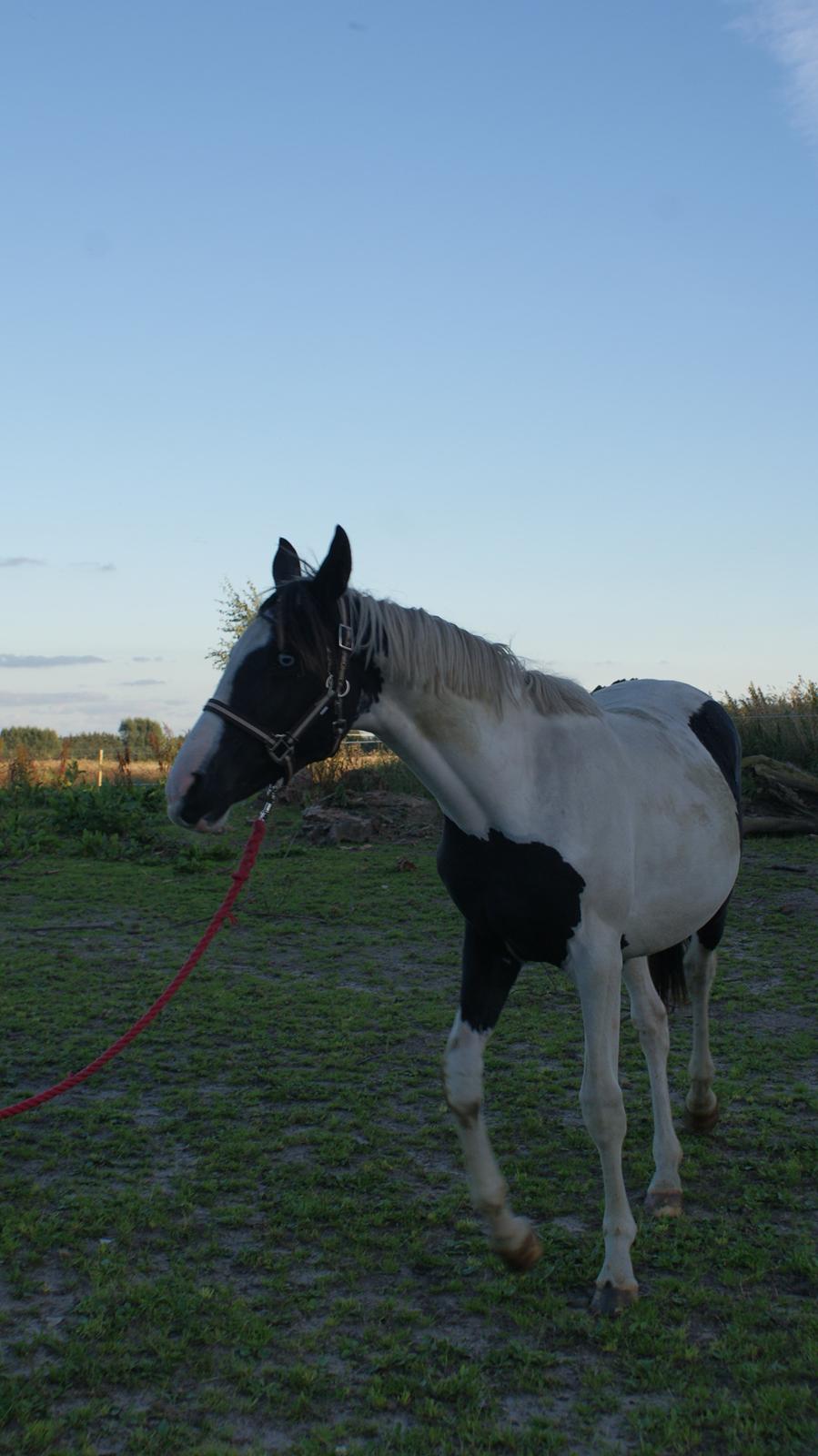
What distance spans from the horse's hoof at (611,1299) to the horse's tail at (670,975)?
5.31ft

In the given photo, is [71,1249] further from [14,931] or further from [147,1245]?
[14,931]

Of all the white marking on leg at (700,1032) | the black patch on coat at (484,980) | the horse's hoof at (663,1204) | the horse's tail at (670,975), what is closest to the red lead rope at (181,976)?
the black patch on coat at (484,980)

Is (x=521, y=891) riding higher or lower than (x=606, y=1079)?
higher

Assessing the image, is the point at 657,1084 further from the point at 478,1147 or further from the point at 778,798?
the point at 778,798

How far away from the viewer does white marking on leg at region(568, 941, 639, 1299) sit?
118 inches

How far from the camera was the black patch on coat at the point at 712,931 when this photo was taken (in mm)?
4387

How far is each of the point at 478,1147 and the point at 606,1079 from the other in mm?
434

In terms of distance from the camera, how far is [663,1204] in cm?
352

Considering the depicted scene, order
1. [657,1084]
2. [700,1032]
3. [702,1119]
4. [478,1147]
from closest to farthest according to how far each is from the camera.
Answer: [478,1147]
[657,1084]
[702,1119]
[700,1032]

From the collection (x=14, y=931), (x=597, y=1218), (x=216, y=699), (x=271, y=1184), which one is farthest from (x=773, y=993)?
(x=14, y=931)

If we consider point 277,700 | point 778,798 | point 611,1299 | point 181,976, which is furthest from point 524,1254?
point 778,798

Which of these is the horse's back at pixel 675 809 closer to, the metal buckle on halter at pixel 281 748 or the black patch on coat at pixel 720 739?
the black patch on coat at pixel 720 739

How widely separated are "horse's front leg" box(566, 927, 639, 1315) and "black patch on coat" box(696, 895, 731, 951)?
142cm

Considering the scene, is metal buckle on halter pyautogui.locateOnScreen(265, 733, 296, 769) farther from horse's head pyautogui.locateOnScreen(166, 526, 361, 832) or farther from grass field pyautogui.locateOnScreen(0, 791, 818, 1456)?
grass field pyautogui.locateOnScreen(0, 791, 818, 1456)
